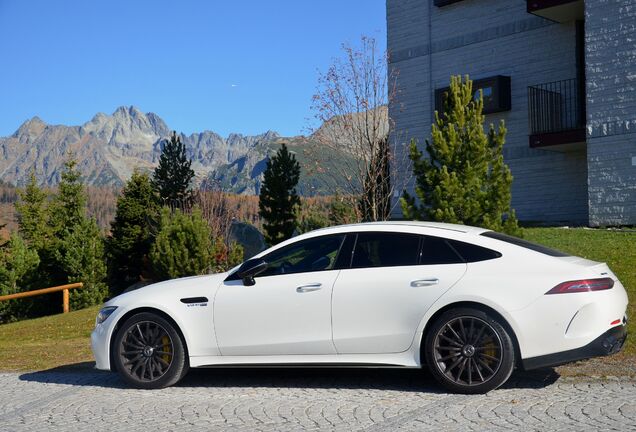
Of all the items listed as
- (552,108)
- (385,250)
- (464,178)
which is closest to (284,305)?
(385,250)

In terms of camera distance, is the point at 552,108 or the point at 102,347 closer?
the point at 102,347

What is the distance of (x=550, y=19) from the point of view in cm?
2175

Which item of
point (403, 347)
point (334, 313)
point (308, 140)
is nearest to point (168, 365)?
point (334, 313)

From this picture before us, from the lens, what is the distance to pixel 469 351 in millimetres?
6398

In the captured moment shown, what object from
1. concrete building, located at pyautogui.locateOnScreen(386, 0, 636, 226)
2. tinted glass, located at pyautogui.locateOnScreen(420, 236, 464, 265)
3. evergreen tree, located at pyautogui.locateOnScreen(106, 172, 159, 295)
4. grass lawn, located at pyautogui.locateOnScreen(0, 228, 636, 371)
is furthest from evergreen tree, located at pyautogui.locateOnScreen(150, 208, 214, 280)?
tinted glass, located at pyautogui.locateOnScreen(420, 236, 464, 265)

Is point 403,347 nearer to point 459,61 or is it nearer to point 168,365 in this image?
point 168,365

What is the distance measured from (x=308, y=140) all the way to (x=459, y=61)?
8.50 meters

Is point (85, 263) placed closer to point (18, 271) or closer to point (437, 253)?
point (18, 271)

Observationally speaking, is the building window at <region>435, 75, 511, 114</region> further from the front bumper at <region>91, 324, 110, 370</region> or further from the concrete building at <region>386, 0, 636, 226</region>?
the front bumper at <region>91, 324, 110, 370</region>

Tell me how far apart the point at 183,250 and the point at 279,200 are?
9720 mm

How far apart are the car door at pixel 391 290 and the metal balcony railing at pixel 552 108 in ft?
51.5

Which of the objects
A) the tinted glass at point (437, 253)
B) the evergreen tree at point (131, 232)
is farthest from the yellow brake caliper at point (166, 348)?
the evergreen tree at point (131, 232)

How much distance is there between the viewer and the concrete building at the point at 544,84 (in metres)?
18.3

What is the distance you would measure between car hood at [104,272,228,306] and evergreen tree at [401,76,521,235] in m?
5.79
